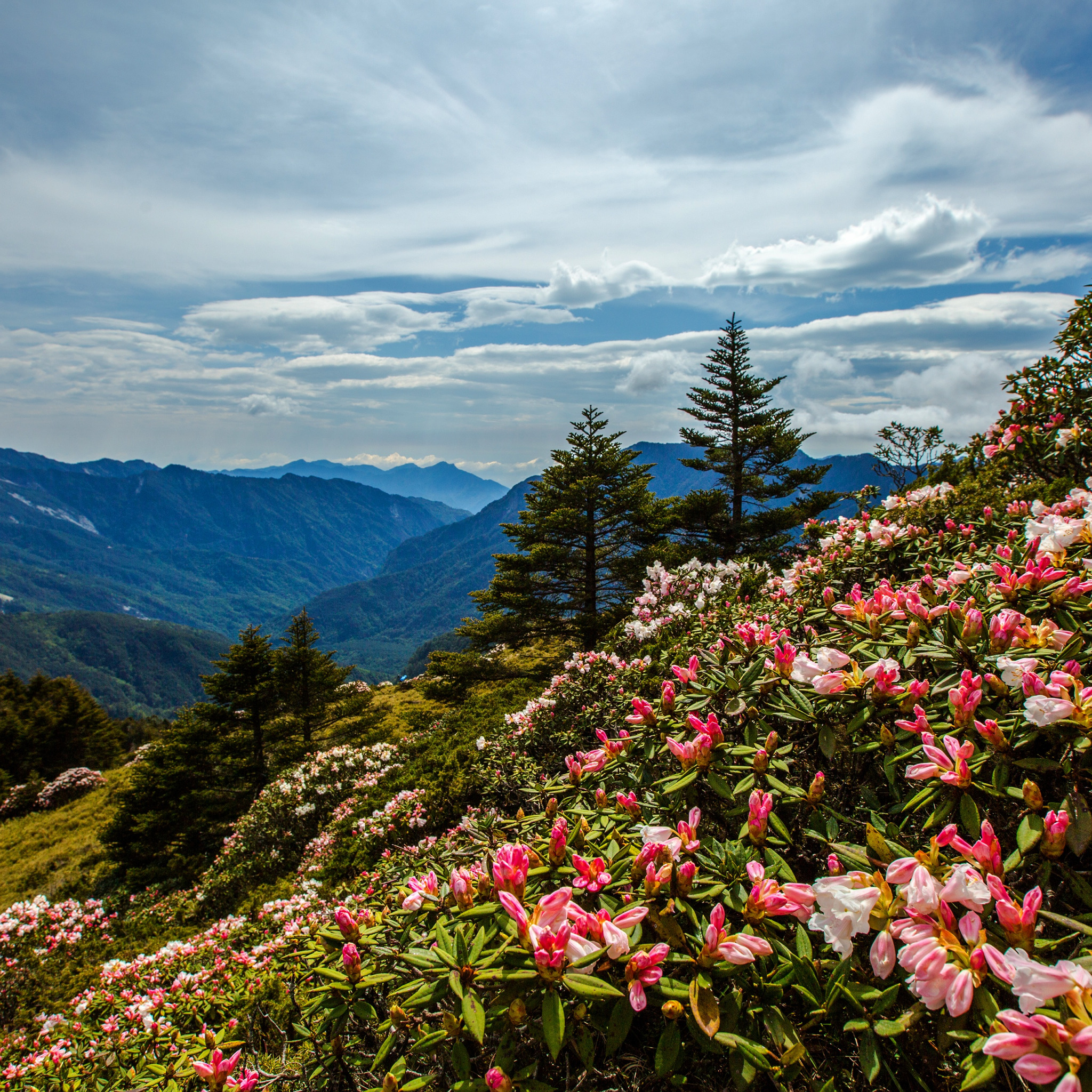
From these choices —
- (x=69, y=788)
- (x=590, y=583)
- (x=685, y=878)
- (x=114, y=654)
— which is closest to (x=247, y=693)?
(x=590, y=583)

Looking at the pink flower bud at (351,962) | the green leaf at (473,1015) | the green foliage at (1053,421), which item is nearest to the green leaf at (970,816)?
the green leaf at (473,1015)

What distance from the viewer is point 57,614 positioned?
176m

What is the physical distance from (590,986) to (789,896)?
469 mm

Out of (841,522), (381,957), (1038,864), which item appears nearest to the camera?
(1038,864)

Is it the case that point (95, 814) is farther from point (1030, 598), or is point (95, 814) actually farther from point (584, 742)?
point (1030, 598)

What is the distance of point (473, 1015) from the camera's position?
1.08 m

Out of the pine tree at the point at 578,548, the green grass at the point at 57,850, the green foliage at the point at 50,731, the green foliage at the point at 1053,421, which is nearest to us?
the green foliage at the point at 1053,421

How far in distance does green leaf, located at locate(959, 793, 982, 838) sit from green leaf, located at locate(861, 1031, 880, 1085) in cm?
50

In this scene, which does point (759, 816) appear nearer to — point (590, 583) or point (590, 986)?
point (590, 986)

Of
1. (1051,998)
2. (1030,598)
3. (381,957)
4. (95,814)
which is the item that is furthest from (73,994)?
(95,814)

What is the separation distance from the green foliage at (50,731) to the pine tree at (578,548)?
19.4m

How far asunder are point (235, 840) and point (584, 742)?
7.71m

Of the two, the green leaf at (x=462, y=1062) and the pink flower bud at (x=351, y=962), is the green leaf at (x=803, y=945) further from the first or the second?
the pink flower bud at (x=351, y=962)

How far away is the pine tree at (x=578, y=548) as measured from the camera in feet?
47.7
